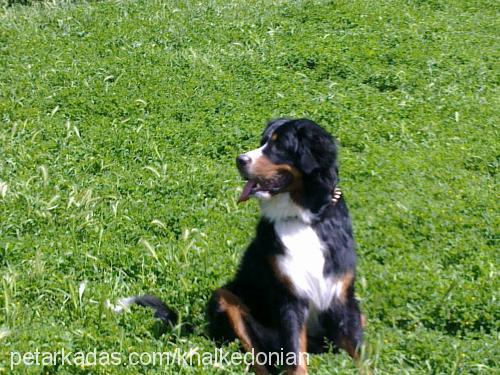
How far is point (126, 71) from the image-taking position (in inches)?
390

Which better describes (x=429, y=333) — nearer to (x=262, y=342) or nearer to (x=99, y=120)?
(x=262, y=342)

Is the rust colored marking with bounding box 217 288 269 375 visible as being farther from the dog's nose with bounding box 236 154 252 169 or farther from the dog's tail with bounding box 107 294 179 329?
the dog's nose with bounding box 236 154 252 169

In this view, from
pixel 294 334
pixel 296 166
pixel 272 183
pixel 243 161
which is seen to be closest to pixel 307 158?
pixel 296 166

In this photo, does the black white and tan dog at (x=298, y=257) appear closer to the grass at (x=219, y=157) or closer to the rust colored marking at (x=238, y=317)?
the rust colored marking at (x=238, y=317)

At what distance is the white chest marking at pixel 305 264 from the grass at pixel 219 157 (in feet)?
1.21

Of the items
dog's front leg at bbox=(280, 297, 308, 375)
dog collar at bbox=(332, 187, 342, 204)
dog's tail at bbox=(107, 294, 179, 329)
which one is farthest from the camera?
dog's tail at bbox=(107, 294, 179, 329)

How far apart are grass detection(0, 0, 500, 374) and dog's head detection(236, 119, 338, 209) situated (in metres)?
0.96

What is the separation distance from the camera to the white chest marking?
16.9ft

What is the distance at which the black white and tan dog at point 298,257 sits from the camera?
5168 millimetres

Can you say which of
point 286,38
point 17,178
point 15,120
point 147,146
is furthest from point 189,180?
point 286,38

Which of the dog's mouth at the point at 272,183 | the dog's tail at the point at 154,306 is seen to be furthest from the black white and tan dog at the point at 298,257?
the dog's tail at the point at 154,306

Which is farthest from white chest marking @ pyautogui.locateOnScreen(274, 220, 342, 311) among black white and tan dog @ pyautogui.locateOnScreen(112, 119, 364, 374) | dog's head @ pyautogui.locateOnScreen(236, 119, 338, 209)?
dog's head @ pyautogui.locateOnScreen(236, 119, 338, 209)

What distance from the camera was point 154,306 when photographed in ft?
19.3

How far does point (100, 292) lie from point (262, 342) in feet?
4.24
